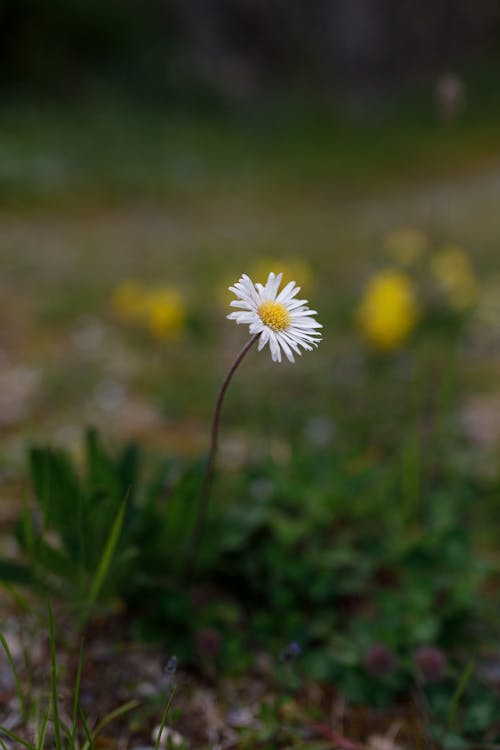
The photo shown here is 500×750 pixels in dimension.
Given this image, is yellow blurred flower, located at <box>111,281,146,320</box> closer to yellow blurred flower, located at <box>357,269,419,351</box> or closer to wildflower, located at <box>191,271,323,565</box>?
yellow blurred flower, located at <box>357,269,419,351</box>

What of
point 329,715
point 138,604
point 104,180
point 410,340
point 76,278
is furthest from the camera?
point 104,180

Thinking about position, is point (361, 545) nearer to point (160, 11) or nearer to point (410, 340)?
point (410, 340)

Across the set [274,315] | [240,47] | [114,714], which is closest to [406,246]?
[274,315]

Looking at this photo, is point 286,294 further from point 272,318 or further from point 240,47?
point 240,47

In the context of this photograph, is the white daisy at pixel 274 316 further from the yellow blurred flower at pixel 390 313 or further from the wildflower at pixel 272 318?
the yellow blurred flower at pixel 390 313

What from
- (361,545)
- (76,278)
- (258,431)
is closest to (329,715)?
(361,545)

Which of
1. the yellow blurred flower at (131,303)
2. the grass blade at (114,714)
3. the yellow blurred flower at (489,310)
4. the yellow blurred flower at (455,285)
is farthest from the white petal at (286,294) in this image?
the yellow blurred flower at (489,310)

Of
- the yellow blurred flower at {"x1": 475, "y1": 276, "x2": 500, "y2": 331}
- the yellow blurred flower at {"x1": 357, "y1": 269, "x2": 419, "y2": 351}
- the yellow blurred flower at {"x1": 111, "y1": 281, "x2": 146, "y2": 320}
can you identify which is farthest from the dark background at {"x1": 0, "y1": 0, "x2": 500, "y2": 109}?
the yellow blurred flower at {"x1": 357, "y1": 269, "x2": 419, "y2": 351}
